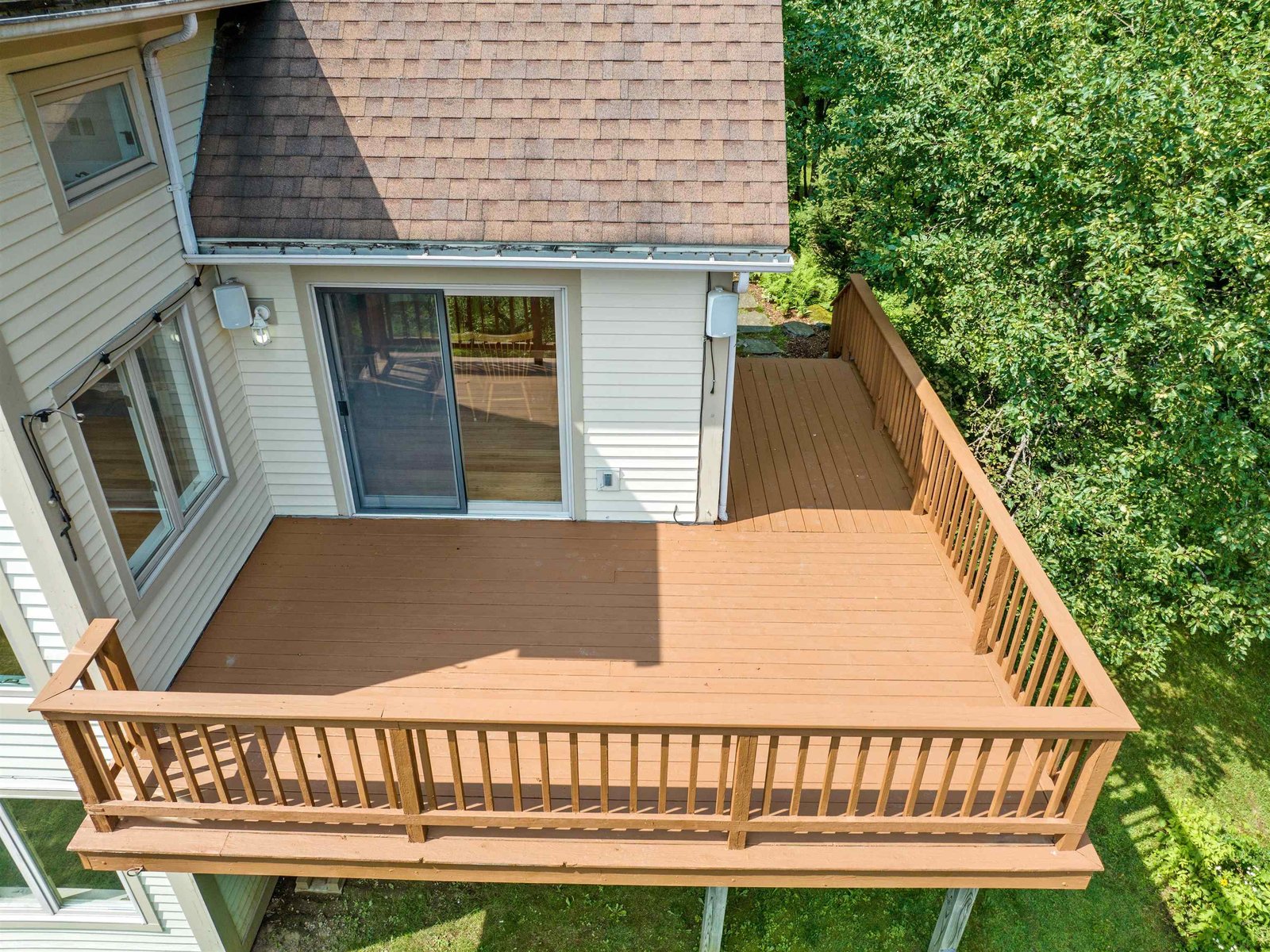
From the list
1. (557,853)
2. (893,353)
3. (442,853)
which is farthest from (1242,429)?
(442,853)

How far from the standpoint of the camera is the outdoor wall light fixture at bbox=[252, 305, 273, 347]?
20.7 ft

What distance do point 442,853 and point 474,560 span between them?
2.57 meters

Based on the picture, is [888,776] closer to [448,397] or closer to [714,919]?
[714,919]

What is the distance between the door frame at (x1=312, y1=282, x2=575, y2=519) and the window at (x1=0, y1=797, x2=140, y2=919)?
112 inches

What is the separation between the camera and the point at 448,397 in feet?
22.3

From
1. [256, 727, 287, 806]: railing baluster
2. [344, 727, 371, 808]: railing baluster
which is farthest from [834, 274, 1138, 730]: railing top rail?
[256, 727, 287, 806]: railing baluster

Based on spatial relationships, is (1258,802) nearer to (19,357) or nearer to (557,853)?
(557,853)

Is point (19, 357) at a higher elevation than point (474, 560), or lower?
higher

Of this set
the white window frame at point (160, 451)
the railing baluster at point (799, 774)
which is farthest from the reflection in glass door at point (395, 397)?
the railing baluster at point (799, 774)

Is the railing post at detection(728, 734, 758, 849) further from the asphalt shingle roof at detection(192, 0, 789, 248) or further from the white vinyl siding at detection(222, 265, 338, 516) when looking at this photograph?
the white vinyl siding at detection(222, 265, 338, 516)

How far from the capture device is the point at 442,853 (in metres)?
4.61

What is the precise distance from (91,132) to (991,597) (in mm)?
6048

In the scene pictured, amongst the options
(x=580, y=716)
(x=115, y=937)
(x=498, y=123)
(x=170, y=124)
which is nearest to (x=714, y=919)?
(x=580, y=716)

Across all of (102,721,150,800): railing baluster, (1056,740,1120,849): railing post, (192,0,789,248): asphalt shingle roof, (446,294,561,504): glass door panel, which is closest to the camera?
(1056,740,1120,849): railing post
